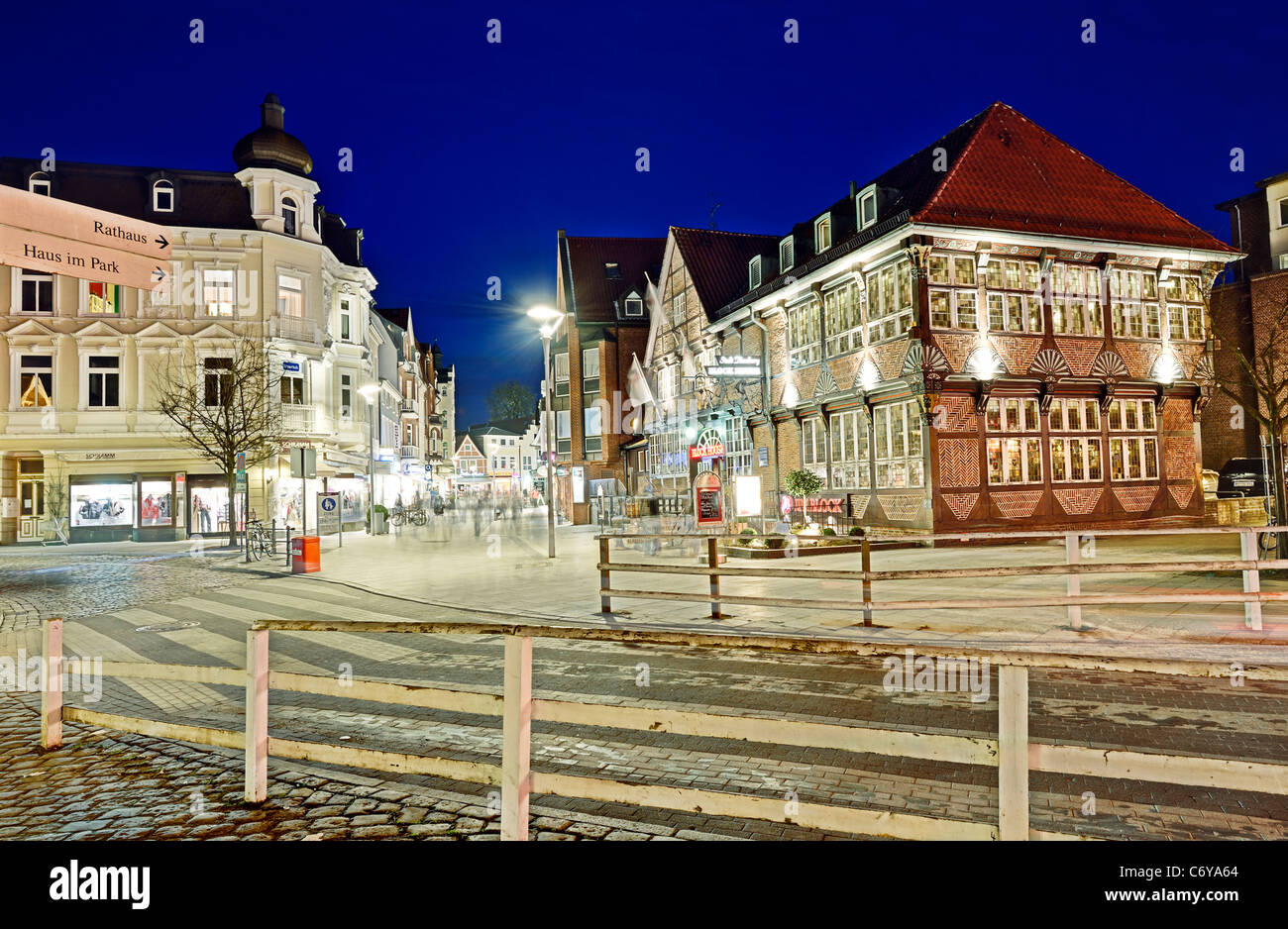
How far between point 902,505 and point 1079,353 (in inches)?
286

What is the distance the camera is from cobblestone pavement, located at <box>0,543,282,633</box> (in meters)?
13.8

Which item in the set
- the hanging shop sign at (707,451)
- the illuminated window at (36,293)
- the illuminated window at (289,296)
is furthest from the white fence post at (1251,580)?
the illuminated window at (36,293)

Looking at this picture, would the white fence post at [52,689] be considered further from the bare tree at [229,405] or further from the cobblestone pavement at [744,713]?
the bare tree at [229,405]

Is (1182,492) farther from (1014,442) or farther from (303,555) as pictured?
(303,555)

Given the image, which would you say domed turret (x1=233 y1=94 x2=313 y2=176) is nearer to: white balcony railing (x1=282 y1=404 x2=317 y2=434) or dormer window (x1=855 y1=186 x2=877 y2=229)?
white balcony railing (x1=282 y1=404 x2=317 y2=434)

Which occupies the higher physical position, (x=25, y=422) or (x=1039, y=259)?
(x=1039, y=259)

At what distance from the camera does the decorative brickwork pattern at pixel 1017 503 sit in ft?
72.6

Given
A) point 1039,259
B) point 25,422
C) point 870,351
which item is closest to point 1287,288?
point 1039,259

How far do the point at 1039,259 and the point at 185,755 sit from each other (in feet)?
79.7

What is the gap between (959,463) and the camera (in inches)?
856

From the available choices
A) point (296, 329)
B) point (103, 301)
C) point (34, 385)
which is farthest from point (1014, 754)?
point (34, 385)

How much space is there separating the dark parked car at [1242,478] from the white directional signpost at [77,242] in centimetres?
3060
